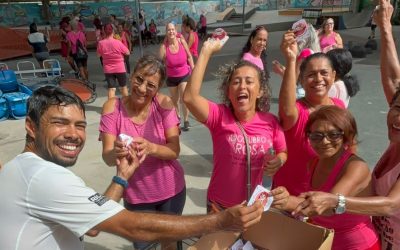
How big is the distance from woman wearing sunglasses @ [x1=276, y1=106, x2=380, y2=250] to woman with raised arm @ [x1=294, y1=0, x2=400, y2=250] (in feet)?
0.25

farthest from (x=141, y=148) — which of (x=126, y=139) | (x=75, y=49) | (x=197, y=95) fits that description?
(x=75, y=49)

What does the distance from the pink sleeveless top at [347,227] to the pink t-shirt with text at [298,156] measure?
377mm

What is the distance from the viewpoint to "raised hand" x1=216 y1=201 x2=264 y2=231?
1400 mm

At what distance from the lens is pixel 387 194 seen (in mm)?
1686

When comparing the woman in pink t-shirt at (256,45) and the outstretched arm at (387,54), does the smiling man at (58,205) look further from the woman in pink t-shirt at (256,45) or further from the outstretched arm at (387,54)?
the woman in pink t-shirt at (256,45)

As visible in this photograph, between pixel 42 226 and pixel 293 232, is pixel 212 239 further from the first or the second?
pixel 42 226

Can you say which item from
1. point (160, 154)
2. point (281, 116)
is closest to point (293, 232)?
point (281, 116)

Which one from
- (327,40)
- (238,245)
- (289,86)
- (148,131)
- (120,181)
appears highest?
(327,40)

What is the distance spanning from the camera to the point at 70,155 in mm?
1511

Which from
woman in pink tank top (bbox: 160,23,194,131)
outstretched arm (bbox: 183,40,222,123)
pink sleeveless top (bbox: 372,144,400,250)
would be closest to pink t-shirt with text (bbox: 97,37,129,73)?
woman in pink tank top (bbox: 160,23,194,131)

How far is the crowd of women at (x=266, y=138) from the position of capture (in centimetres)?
186

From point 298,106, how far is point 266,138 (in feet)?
1.08

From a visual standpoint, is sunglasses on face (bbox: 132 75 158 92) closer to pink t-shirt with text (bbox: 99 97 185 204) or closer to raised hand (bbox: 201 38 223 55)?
pink t-shirt with text (bbox: 99 97 185 204)

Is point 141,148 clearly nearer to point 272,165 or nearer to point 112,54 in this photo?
point 272,165
